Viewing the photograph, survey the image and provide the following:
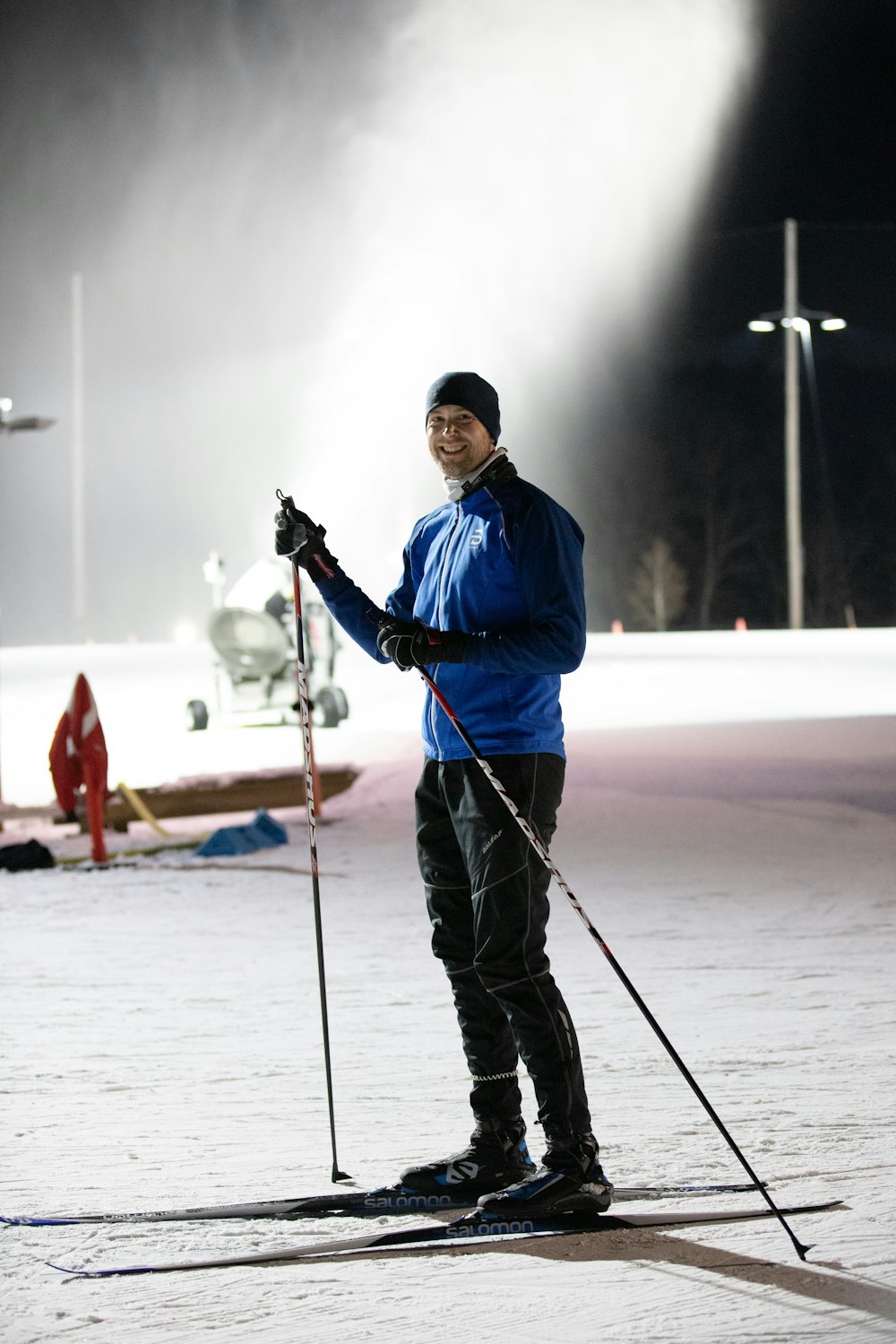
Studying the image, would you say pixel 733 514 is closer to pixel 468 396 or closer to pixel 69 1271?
pixel 468 396

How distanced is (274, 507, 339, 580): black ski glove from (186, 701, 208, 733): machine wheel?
11.1 metres

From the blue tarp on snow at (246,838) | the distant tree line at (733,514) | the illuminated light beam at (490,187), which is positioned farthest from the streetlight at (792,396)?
the distant tree line at (733,514)

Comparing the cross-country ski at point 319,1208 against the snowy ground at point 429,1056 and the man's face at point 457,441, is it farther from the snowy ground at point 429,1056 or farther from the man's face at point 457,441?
the man's face at point 457,441

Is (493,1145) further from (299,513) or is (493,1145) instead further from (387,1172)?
(299,513)

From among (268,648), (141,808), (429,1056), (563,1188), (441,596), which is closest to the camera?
(563,1188)

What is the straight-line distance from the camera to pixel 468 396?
327 centimetres

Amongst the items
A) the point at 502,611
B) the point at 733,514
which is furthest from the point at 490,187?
the point at 733,514

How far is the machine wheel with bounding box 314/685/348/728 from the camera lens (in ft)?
46.4

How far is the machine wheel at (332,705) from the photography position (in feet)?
46.4

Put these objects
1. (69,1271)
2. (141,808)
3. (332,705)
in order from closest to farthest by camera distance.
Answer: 1. (69,1271)
2. (141,808)
3. (332,705)

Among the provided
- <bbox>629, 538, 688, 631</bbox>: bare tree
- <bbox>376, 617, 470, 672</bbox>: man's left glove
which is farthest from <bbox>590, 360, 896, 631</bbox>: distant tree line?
<bbox>376, 617, 470, 672</bbox>: man's left glove

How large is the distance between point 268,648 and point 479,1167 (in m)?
12.0

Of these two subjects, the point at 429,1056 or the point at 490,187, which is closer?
the point at 429,1056

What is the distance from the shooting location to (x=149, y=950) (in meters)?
6.23
